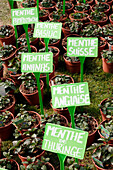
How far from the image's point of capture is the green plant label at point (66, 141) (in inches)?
104

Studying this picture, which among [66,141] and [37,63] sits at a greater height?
[37,63]

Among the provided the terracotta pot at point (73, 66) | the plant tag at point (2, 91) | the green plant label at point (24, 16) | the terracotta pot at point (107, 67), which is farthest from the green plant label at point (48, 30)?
the terracotta pot at point (107, 67)

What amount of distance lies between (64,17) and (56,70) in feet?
5.78

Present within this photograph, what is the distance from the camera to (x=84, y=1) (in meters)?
6.94

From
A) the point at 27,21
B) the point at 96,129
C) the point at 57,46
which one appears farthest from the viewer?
the point at 57,46

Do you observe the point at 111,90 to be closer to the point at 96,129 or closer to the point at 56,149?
the point at 96,129

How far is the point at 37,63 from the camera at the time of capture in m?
3.76

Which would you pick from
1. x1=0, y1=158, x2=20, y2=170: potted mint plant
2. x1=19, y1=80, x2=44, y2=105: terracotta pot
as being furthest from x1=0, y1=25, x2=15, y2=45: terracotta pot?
x1=0, y1=158, x2=20, y2=170: potted mint plant

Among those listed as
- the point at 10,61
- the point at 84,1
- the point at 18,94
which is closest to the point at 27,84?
the point at 18,94

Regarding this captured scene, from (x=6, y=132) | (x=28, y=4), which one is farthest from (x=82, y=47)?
(x=28, y=4)

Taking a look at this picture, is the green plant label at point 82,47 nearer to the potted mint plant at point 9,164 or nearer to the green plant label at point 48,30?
the green plant label at point 48,30

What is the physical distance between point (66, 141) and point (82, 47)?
1.76 meters

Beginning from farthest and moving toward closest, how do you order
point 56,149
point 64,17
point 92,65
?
point 64,17 < point 92,65 < point 56,149

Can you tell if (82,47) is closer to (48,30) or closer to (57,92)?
(48,30)
